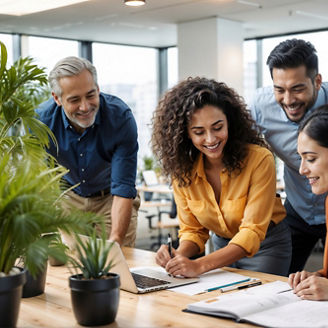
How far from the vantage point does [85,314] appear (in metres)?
1.65

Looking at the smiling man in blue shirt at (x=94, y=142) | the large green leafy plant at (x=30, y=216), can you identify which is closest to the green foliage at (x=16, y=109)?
the smiling man in blue shirt at (x=94, y=142)

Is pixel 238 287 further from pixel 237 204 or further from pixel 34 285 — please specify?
pixel 34 285

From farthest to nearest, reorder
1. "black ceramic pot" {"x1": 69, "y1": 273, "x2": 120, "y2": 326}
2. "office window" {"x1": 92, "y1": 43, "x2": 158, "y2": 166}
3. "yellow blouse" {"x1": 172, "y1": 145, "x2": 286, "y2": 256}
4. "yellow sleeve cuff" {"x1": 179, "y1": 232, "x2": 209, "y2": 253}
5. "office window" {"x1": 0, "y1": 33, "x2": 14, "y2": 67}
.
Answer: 1. "office window" {"x1": 92, "y1": 43, "x2": 158, "y2": 166}
2. "office window" {"x1": 0, "y1": 33, "x2": 14, "y2": 67}
3. "yellow sleeve cuff" {"x1": 179, "y1": 232, "x2": 209, "y2": 253}
4. "yellow blouse" {"x1": 172, "y1": 145, "x2": 286, "y2": 256}
5. "black ceramic pot" {"x1": 69, "y1": 273, "x2": 120, "y2": 326}

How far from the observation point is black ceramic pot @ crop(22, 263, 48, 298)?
1.98 m

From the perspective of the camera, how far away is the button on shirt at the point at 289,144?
9.68ft

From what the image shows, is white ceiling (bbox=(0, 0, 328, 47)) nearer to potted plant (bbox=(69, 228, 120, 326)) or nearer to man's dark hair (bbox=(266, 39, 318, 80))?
man's dark hair (bbox=(266, 39, 318, 80))

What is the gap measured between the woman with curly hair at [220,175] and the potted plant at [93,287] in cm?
68

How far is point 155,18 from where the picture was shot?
8.23 meters

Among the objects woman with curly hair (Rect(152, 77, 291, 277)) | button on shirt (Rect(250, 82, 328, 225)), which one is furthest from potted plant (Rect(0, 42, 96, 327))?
button on shirt (Rect(250, 82, 328, 225))

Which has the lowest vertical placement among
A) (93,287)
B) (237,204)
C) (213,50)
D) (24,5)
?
(93,287)

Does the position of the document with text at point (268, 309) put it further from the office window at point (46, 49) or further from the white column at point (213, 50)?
the office window at point (46, 49)

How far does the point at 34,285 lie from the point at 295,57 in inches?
62.5

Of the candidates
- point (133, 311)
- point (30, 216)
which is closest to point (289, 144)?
point (133, 311)

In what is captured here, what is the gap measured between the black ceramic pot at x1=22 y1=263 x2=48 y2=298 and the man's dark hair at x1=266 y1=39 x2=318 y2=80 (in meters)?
1.49
